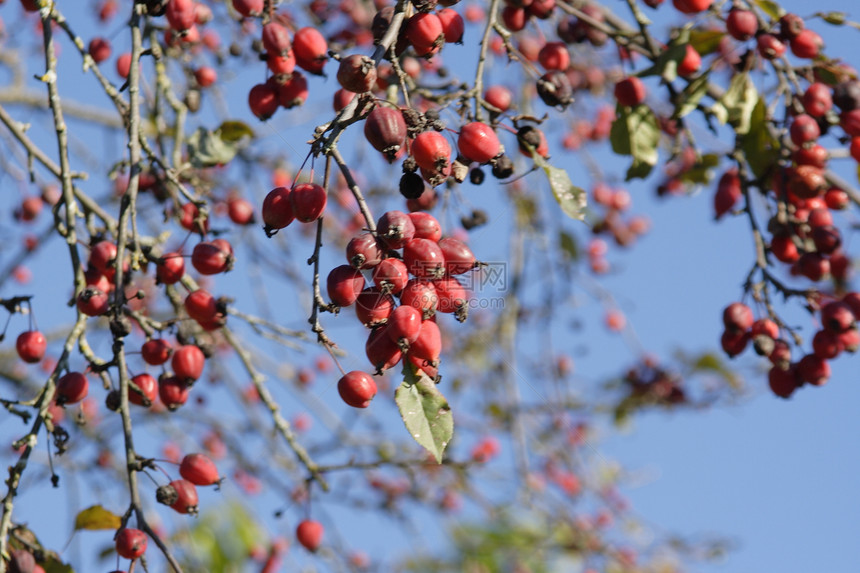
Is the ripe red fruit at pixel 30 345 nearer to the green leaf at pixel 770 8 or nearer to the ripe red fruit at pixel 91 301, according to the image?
the ripe red fruit at pixel 91 301

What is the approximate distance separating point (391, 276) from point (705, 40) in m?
2.12

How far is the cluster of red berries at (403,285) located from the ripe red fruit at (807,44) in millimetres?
1838

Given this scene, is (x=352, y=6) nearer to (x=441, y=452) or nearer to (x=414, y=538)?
(x=414, y=538)

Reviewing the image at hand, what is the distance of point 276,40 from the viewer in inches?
101

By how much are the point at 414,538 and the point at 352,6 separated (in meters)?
2.98

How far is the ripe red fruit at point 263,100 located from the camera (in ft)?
8.78

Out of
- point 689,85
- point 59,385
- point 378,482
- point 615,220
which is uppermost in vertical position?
point 615,220

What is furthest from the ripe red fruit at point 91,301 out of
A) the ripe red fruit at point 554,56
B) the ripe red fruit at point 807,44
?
the ripe red fruit at point 807,44

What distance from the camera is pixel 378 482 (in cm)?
545

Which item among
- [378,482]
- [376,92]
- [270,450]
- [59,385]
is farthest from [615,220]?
[59,385]

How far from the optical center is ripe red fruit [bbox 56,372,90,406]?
2381 millimetres

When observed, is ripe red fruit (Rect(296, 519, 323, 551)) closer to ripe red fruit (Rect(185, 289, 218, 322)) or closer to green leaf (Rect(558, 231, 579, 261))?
ripe red fruit (Rect(185, 289, 218, 322))

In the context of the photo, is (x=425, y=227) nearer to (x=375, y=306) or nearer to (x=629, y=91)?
(x=375, y=306)

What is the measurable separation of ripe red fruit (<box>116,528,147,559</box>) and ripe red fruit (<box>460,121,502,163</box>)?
1.29 m
